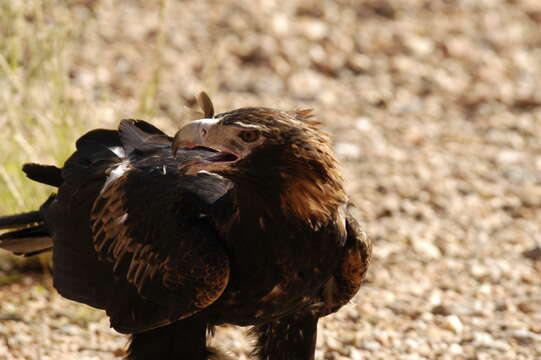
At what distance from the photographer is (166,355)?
4.76 meters

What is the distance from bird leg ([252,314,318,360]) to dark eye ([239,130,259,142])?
1039 mm

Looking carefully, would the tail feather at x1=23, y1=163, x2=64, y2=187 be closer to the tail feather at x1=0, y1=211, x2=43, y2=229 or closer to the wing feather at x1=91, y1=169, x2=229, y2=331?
the tail feather at x1=0, y1=211, x2=43, y2=229

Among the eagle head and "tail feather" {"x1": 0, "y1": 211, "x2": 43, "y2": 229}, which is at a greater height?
the eagle head

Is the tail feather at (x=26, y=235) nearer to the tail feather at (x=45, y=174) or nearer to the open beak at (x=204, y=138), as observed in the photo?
the tail feather at (x=45, y=174)

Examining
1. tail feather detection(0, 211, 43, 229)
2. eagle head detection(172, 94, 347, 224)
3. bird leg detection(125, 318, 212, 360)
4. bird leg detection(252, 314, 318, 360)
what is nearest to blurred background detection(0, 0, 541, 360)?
tail feather detection(0, 211, 43, 229)

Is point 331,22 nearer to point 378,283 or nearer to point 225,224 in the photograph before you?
point 378,283

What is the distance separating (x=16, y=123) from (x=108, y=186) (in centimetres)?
154

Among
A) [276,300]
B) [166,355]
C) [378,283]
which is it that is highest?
[276,300]

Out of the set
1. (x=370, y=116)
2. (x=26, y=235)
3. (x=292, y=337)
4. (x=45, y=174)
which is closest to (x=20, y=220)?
(x=26, y=235)

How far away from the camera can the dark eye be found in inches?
171

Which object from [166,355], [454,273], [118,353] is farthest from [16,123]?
[454,273]

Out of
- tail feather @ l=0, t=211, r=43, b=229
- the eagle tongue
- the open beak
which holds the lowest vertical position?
tail feather @ l=0, t=211, r=43, b=229

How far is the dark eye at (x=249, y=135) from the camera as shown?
14.2 feet

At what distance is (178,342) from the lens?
15.7 feet
